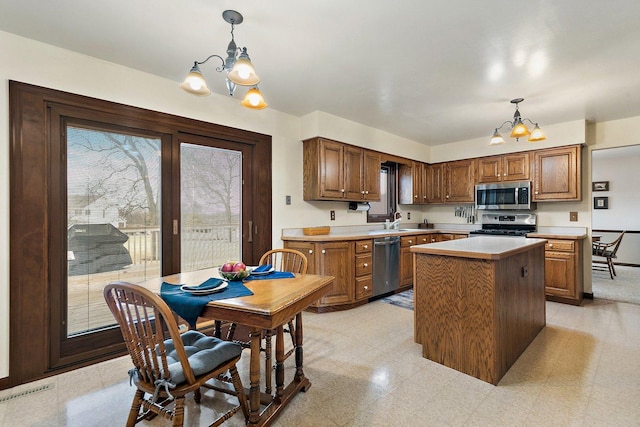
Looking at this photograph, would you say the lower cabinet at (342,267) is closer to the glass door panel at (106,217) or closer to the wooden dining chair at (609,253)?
the glass door panel at (106,217)

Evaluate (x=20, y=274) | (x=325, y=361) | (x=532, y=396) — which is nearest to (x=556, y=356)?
(x=532, y=396)

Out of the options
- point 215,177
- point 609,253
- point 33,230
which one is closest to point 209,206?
point 215,177

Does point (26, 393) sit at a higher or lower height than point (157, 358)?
lower

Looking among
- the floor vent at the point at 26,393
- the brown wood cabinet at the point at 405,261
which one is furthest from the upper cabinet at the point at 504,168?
the floor vent at the point at 26,393

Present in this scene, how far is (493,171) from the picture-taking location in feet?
16.1

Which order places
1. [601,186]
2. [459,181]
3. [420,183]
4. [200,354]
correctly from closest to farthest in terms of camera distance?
[200,354] → [459,181] → [420,183] → [601,186]

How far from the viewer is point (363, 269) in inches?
154

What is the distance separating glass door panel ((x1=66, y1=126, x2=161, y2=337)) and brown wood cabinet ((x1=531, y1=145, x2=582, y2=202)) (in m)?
4.86

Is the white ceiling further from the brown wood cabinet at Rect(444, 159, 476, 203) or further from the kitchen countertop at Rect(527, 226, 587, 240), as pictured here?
the brown wood cabinet at Rect(444, 159, 476, 203)

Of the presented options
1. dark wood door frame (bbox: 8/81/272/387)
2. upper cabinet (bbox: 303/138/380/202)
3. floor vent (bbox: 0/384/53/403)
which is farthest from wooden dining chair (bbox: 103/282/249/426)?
upper cabinet (bbox: 303/138/380/202)

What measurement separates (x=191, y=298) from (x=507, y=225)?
4922 millimetres

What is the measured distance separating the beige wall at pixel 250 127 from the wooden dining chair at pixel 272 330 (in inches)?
32.8

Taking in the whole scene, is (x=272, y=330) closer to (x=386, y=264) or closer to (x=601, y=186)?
(x=386, y=264)

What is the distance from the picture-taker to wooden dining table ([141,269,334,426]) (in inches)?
56.1
